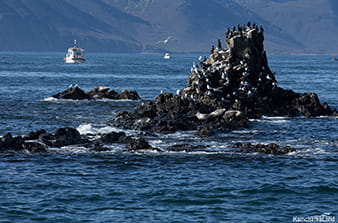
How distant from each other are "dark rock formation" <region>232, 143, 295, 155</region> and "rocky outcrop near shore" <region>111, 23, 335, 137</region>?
7.62m

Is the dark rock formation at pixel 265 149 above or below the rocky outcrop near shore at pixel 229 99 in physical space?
below

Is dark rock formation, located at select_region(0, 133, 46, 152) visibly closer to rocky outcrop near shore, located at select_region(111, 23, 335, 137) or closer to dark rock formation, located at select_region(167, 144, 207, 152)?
dark rock formation, located at select_region(167, 144, 207, 152)

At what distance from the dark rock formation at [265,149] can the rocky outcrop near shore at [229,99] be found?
25.0 feet

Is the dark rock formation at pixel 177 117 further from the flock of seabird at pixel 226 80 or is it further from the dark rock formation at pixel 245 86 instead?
the dark rock formation at pixel 245 86

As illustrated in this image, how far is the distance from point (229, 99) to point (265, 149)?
17.9m

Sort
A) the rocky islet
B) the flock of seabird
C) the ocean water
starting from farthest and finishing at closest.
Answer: the flock of seabird → the rocky islet → the ocean water

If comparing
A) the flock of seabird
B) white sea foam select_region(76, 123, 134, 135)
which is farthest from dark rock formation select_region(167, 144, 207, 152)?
the flock of seabird

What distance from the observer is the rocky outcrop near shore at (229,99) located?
48.0m

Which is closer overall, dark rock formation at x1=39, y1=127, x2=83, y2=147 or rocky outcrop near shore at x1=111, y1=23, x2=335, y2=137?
dark rock formation at x1=39, y1=127, x2=83, y2=147

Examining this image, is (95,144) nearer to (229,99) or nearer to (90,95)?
(229,99)

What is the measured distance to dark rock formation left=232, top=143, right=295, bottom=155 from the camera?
3716cm

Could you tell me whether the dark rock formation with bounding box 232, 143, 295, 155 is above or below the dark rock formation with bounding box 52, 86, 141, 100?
below

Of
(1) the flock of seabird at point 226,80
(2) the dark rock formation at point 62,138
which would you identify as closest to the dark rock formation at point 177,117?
(1) the flock of seabird at point 226,80

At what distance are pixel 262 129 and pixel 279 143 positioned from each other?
20.0 ft
